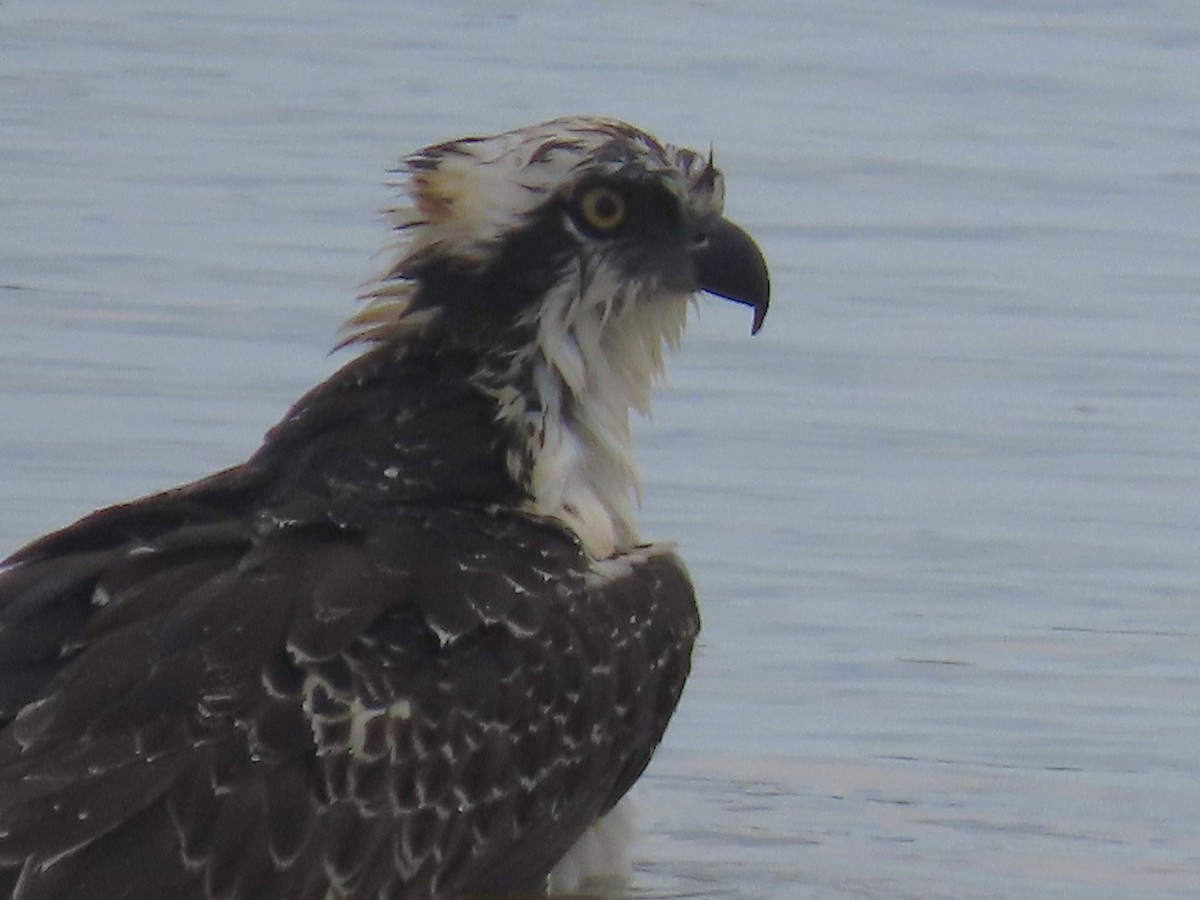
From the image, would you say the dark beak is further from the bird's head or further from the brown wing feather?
the brown wing feather

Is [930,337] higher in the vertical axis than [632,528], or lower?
lower

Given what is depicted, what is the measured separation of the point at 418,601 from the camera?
32.9ft

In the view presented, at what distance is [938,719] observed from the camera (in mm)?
12656

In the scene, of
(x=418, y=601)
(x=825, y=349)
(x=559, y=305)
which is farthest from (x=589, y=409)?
(x=825, y=349)

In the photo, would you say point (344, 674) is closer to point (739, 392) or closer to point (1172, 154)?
point (739, 392)

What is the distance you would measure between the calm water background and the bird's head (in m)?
1.36

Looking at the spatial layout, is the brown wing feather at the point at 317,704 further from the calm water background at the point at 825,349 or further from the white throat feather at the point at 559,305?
the calm water background at the point at 825,349

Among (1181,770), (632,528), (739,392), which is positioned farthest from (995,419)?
(632,528)

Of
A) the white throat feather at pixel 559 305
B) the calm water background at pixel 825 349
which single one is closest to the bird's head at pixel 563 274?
the white throat feather at pixel 559 305

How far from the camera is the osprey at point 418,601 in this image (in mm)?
9633

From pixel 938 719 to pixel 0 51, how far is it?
10.8 m

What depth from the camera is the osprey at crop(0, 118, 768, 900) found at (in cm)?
963

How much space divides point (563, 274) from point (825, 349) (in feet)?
17.3

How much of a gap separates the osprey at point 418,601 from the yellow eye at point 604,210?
1 centimetres
